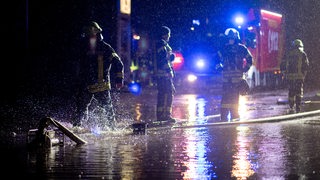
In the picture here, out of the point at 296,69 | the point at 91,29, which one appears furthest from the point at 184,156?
the point at 296,69

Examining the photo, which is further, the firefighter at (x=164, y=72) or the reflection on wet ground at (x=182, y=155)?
the firefighter at (x=164, y=72)

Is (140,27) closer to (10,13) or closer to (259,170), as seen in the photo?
(10,13)

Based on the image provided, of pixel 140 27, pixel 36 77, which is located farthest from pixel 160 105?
pixel 140 27

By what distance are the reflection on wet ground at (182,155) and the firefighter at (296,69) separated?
4036 millimetres

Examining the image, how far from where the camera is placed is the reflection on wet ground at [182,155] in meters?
6.41

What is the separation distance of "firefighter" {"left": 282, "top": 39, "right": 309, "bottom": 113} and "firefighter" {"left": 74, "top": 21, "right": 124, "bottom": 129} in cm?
547

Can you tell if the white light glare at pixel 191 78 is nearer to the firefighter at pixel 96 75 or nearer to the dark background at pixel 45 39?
the dark background at pixel 45 39

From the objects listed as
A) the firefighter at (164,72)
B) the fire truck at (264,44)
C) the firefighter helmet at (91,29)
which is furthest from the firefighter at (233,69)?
the fire truck at (264,44)

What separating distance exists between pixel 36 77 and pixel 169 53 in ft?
31.6

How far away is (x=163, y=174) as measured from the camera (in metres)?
6.38

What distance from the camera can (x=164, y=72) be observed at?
12297 mm

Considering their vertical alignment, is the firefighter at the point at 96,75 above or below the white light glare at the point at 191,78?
below

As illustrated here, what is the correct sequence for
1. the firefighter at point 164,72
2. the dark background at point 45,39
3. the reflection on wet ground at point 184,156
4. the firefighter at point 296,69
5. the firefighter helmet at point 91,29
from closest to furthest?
the reflection on wet ground at point 184,156 → the firefighter helmet at point 91,29 → the firefighter at point 164,72 → the firefighter at point 296,69 → the dark background at point 45,39

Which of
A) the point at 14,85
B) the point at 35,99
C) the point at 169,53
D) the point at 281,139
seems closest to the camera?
the point at 281,139
